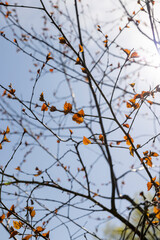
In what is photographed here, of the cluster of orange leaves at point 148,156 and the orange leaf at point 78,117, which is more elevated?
the orange leaf at point 78,117

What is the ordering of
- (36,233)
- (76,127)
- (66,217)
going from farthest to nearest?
(76,127) < (66,217) < (36,233)

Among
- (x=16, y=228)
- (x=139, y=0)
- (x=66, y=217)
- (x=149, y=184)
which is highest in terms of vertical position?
(x=139, y=0)

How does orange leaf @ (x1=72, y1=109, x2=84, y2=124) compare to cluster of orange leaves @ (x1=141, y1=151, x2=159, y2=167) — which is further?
cluster of orange leaves @ (x1=141, y1=151, x2=159, y2=167)

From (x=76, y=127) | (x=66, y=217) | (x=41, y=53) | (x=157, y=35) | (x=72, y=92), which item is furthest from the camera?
(x=72, y=92)

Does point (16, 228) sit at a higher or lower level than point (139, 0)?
lower

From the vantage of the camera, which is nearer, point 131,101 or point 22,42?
point 131,101

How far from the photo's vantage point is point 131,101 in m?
1.66

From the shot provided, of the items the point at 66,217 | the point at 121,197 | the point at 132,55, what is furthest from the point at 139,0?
the point at 66,217

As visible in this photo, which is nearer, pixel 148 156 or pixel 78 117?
pixel 78 117

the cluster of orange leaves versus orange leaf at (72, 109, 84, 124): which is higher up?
orange leaf at (72, 109, 84, 124)

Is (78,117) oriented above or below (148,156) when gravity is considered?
above

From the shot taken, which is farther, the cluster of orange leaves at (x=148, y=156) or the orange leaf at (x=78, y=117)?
the cluster of orange leaves at (x=148, y=156)

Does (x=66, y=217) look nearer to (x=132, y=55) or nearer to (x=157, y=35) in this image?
(x=132, y=55)

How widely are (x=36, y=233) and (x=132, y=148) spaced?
911 millimetres
